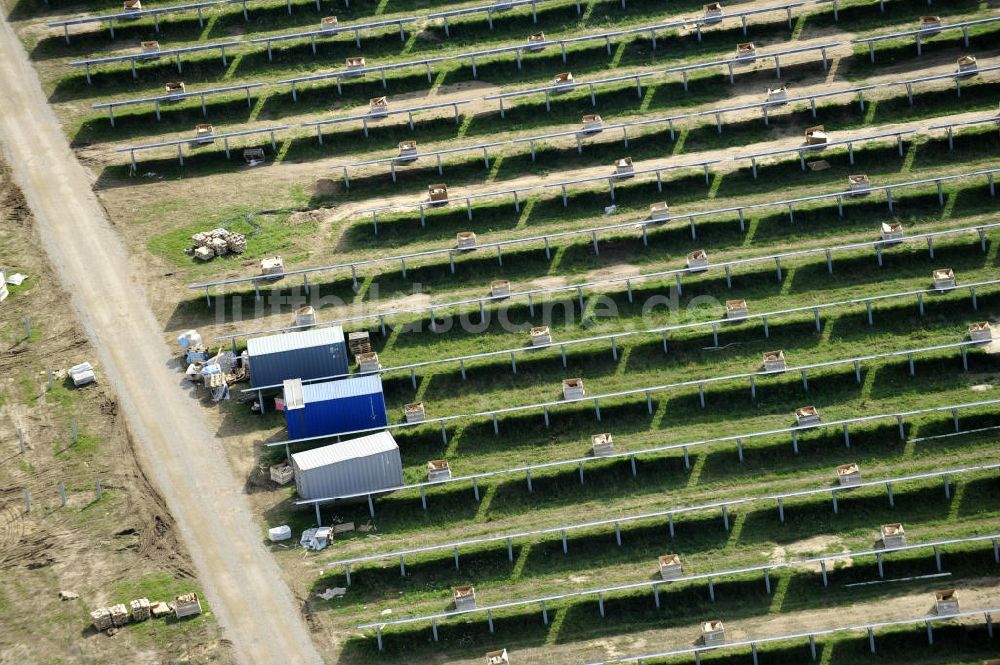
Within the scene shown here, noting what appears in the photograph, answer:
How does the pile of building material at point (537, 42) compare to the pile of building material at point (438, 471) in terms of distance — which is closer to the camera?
the pile of building material at point (438, 471)

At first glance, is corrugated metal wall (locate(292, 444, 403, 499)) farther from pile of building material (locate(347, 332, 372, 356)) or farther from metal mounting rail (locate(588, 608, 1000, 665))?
metal mounting rail (locate(588, 608, 1000, 665))

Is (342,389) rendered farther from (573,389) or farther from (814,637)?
(814,637)

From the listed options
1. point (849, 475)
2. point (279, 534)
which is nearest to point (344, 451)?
point (279, 534)

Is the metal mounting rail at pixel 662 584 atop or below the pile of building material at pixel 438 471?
below

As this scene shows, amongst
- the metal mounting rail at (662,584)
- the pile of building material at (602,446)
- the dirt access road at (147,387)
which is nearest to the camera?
the metal mounting rail at (662,584)

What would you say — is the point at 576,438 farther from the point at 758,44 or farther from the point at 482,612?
the point at 758,44

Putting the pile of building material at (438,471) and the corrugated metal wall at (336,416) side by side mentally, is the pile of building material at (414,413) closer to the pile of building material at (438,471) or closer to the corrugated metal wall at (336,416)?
the corrugated metal wall at (336,416)

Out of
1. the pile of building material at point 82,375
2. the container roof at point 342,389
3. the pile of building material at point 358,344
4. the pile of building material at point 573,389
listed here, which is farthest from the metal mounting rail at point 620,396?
the pile of building material at point 82,375
